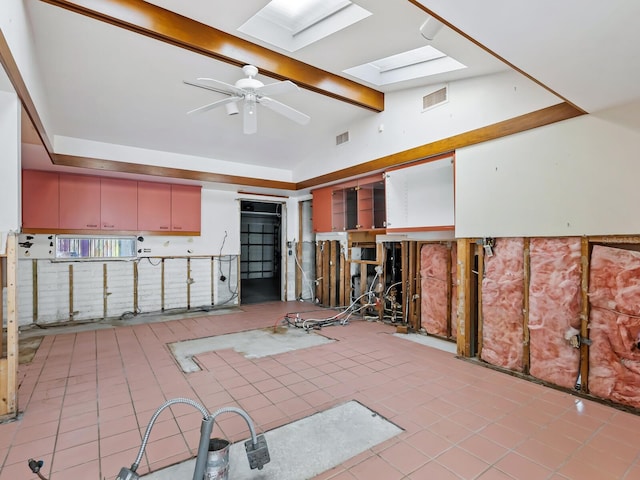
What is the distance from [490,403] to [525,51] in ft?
9.11

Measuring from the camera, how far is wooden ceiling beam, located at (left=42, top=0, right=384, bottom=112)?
2752 millimetres

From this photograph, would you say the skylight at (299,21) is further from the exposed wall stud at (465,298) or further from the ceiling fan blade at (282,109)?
the exposed wall stud at (465,298)

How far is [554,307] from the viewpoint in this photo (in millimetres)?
3244

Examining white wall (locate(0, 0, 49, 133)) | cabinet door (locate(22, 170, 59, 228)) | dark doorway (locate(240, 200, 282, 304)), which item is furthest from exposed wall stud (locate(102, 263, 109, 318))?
dark doorway (locate(240, 200, 282, 304))

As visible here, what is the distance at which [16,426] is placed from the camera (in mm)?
2539

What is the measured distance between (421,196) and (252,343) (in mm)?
3394

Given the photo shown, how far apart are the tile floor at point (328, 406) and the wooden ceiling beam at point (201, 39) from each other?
3.34 metres

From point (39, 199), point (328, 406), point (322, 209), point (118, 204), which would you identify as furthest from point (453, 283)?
point (39, 199)

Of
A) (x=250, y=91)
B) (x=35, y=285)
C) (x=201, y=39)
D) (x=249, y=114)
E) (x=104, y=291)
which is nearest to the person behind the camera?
(x=201, y=39)

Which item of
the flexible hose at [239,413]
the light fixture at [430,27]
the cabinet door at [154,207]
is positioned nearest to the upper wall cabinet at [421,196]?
the light fixture at [430,27]

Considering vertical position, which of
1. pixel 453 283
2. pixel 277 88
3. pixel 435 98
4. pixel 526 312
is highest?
pixel 435 98

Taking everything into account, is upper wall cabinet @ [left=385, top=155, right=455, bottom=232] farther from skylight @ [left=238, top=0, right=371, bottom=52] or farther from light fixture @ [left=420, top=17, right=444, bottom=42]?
skylight @ [left=238, top=0, right=371, bottom=52]

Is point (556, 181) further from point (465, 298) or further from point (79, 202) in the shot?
point (79, 202)

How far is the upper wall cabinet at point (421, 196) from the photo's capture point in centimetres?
478
